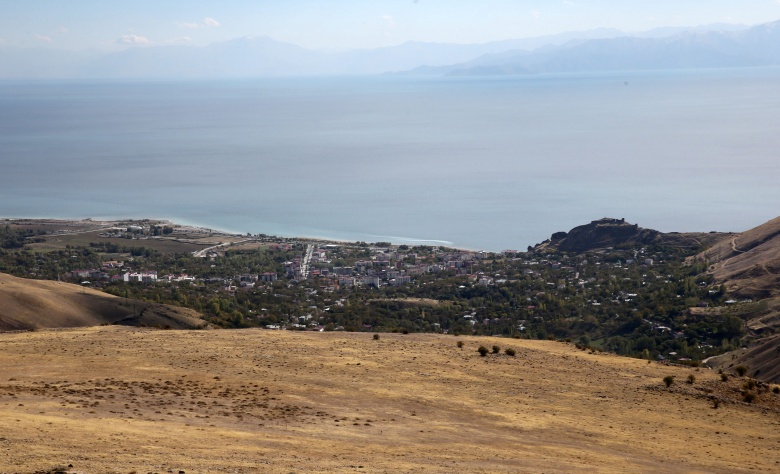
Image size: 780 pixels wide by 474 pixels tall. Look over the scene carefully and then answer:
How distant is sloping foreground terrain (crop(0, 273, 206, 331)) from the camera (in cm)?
3067

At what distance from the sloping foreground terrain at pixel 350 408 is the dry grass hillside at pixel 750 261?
20757 millimetres

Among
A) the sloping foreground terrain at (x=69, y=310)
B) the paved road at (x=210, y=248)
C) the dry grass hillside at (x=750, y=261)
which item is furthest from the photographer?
the paved road at (x=210, y=248)

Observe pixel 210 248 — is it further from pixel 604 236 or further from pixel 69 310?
pixel 69 310

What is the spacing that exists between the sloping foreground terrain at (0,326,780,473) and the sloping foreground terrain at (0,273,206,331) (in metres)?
4.91

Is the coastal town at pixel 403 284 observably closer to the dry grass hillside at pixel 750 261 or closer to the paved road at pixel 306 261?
the paved road at pixel 306 261

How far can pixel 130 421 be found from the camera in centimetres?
1602

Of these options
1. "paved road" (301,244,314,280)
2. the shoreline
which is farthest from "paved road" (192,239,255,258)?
"paved road" (301,244,314,280)

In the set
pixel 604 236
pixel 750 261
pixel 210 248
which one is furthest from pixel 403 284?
pixel 750 261

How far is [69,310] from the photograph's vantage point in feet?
106

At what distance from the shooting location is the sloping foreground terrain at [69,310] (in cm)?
3067

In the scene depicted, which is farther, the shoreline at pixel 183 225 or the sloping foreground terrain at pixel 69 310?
the shoreline at pixel 183 225

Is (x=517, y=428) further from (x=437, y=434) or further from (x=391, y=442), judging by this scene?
(x=391, y=442)

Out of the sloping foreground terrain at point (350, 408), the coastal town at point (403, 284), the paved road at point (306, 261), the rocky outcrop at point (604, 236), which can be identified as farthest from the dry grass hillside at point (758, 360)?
the paved road at point (306, 261)

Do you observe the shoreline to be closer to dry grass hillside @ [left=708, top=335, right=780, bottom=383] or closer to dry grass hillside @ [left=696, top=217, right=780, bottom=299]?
dry grass hillside @ [left=696, top=217, right=780, bottom=299]
